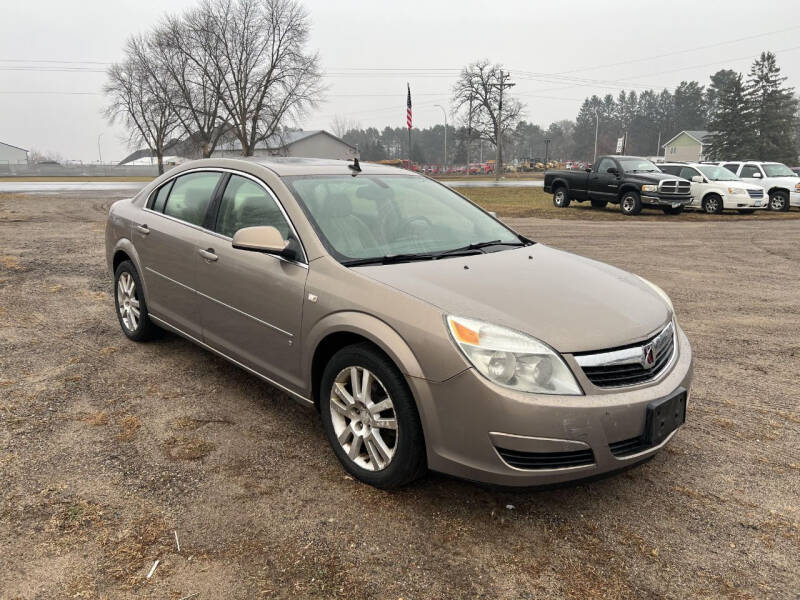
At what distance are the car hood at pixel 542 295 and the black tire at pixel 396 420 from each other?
1.22ft

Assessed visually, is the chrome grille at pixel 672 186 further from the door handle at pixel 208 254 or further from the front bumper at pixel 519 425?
the front bumper at pixel 519 425

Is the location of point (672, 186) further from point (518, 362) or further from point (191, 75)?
point (191, 75)

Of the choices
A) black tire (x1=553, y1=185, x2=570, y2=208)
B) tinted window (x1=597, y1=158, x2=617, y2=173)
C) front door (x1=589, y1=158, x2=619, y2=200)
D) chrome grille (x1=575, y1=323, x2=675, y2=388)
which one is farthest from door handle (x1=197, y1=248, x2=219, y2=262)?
black tire (x1=553, y1=185, x2=570, y2=208)

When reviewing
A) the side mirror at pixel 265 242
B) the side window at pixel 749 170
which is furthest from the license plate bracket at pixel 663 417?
the side window at pixel 749 170

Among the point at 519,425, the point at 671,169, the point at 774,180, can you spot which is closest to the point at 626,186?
the point at 671,169

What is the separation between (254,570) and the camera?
2471 millimetres

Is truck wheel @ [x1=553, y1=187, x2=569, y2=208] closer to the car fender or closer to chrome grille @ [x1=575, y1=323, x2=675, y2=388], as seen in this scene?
chrome grille @ [x1=575, y1=323, x2=675, y2=388]

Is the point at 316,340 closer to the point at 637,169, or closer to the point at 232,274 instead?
the point at 232,274

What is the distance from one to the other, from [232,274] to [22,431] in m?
1.54

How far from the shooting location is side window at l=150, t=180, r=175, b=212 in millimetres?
4887

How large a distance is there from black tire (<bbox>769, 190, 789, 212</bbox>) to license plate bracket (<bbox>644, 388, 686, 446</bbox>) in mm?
22159

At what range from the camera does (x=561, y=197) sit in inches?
854

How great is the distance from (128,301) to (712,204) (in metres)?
20.1

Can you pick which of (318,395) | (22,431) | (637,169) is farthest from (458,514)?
(637,169)
